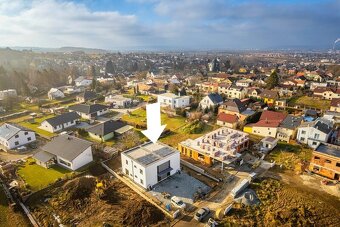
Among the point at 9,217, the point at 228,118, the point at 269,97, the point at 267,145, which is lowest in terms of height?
the point at 9,217

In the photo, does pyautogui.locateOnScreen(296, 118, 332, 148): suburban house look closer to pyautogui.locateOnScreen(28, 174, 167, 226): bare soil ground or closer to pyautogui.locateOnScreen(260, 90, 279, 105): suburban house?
pyautogui.locateOnScreen(260, 90, 279, 105): suburban house

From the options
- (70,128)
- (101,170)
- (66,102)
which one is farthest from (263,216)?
(66,102)

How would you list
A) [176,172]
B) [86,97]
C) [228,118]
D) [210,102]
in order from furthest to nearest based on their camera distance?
1. [86,97]
2. [210,102]
3. [228,118]
4. [176,172]

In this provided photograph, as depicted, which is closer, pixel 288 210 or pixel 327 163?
pixel 288 210

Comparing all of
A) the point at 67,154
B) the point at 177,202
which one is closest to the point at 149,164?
the point at 177,202

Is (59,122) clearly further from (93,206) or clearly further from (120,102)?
(93,206)

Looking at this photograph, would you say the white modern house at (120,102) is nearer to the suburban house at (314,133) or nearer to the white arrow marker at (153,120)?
the suburban house at (314,133)

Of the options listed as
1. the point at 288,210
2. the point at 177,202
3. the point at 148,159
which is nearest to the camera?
the point at 288,210
